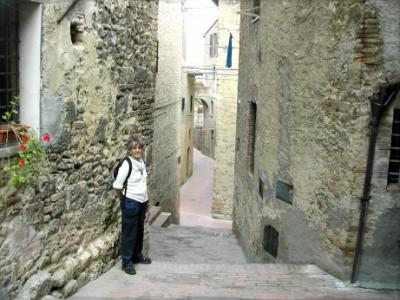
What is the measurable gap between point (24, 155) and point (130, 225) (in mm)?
2006

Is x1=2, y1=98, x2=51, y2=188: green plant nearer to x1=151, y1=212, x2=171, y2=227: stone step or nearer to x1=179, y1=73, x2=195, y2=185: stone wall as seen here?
x1=151, y1=212, x2=171, y2=227: stone step

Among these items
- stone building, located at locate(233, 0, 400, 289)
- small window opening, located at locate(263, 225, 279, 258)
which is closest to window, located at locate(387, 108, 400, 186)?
stone building, located at locate(233, 0, 400, 289)

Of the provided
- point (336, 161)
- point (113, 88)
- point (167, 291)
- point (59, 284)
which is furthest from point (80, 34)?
point (336, 161)

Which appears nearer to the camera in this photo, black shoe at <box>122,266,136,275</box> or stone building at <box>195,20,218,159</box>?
black shoe at <box>122,266,136,275</box>

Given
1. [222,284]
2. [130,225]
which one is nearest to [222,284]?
[222,284]

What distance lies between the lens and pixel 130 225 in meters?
6.23

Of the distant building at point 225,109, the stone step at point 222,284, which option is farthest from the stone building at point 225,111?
the stone step at point 222,284

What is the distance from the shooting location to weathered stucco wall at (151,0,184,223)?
16.4m

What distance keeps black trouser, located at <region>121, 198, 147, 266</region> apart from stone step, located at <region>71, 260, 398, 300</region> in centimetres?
25

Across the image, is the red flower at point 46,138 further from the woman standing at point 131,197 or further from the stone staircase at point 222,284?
the stone staircase at point 222,284

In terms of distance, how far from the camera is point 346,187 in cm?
627

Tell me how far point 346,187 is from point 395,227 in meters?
0.77

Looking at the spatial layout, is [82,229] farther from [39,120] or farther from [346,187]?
[346,187]

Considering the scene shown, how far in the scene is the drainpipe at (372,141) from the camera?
5.96 metres
